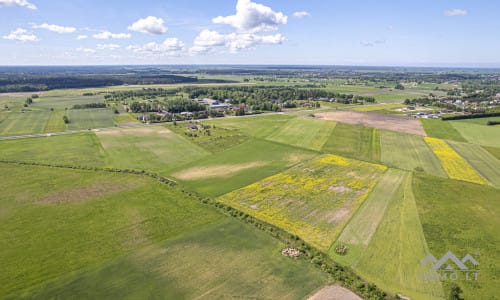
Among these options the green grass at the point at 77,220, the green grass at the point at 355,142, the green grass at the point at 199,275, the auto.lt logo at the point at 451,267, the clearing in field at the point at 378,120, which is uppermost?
the clearing in field at the point at 378,120

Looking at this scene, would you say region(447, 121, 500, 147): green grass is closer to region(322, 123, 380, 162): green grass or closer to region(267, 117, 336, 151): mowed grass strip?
region(322, 123, 380, 162): green grass

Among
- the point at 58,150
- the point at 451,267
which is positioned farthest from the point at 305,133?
the point at 58,150

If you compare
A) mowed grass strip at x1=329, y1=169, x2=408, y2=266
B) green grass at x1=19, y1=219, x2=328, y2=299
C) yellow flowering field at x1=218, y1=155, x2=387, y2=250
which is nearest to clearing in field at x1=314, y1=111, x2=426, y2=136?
yellow flowering field at x1=218, y1=155, x2=387, y2=250

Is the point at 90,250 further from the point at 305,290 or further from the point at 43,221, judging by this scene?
the point at 305,290

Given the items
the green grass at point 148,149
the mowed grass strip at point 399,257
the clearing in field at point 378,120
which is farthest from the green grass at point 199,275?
the clearing in field at point 378,120

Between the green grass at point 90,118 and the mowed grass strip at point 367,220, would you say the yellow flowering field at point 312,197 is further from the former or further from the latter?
the green grass at point 90,118

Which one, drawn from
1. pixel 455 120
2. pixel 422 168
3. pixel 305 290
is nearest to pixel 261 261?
pixel 305 290

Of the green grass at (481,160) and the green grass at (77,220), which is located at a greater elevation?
the green grass at (481,160)

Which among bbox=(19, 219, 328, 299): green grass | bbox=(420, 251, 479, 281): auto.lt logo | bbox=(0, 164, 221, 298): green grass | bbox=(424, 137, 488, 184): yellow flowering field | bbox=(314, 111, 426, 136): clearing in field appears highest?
bbox=(314, 111, 426, 136): clearing in field
